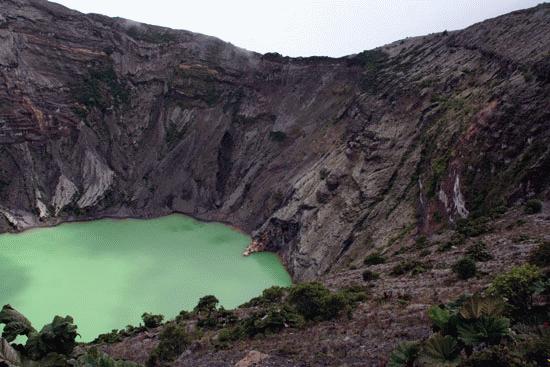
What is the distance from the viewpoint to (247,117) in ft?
225

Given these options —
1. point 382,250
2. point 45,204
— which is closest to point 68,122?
point 45,204

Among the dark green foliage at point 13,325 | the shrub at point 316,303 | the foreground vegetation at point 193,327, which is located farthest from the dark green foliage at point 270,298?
the dark green foliage at point 13,325

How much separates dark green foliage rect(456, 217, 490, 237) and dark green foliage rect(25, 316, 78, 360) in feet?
61.3

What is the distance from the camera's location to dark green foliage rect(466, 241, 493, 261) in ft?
65.6

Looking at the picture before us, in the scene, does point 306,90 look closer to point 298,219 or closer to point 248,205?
point 248,205

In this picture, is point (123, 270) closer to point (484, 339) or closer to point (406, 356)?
point (406, 356)

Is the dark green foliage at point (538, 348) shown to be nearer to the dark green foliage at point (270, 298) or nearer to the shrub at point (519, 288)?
the shrub at point (519, 288)

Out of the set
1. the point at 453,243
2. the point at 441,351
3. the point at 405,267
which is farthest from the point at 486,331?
the point at 453,243

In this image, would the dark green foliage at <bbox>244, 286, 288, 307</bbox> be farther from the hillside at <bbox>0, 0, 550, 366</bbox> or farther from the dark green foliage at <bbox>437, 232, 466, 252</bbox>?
the dark green foliage at <bbox>437, 232, 466, 252</bbox>

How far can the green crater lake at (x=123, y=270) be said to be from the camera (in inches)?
1339

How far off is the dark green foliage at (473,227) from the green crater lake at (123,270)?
654 inches

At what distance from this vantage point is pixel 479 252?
67.1ft

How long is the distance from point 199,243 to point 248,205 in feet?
32.5

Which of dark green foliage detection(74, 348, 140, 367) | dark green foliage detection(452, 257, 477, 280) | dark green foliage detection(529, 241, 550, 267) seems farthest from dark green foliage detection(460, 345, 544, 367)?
dark green foliage detection(452, 257, 477, 280)
